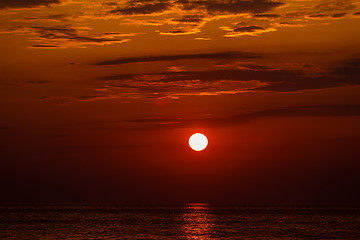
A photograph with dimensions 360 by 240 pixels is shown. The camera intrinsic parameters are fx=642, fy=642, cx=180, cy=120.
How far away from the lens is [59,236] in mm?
95062

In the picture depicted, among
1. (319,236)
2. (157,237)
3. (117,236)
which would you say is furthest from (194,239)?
(319,236)

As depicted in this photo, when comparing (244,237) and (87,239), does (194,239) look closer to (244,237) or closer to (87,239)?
(244,237)

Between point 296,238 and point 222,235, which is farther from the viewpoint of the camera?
point 222,235

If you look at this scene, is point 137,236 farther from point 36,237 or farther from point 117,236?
point 36,237

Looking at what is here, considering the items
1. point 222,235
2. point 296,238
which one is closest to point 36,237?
point 222,235

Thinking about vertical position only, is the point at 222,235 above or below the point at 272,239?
above

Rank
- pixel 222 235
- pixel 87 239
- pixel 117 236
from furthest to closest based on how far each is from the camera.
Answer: pixel 222 235
pixel 117 236
pixel 87 239

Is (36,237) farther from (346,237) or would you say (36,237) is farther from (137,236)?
(346,237)

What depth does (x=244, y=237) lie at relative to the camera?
9506 centimetres

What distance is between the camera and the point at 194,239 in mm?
95062

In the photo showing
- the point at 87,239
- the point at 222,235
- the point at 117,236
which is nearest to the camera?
the point at 87,239

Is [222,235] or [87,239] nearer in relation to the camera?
[87,239]

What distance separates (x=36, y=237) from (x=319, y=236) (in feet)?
138

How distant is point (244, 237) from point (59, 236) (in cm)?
2740
